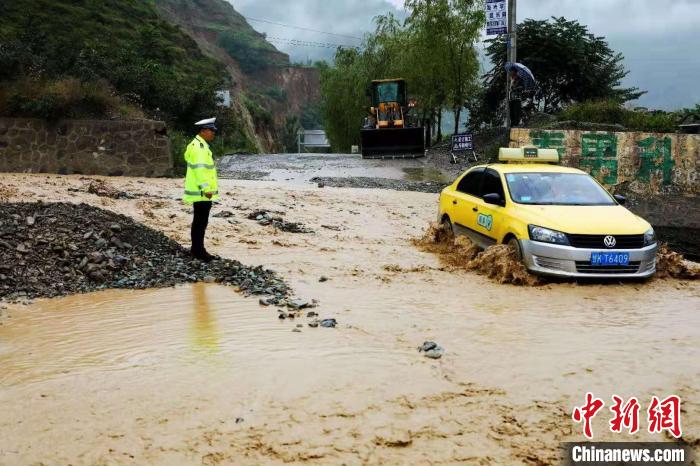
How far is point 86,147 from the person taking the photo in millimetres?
19219

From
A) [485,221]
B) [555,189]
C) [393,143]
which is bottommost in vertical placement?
[485,221]

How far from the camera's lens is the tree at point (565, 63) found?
34.5m

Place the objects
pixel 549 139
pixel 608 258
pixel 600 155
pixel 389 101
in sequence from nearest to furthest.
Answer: pixel 608 258
pixel 600 155
pixel 549 139
pixel 389 101

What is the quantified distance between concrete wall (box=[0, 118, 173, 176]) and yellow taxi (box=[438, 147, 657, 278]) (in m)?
12.0

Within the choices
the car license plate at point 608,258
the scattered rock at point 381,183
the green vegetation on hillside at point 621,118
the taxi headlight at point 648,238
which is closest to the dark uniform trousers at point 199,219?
the car license plate at point 608,258

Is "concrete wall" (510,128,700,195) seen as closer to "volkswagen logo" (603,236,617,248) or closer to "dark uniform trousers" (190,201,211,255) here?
"volkswagen logo" (603,236,617,248)

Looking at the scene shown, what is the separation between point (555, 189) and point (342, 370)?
552 centimetres

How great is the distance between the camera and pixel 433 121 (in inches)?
1661

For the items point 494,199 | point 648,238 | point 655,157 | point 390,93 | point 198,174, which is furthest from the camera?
point 390,93

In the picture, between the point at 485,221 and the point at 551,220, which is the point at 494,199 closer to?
the point at 485,221

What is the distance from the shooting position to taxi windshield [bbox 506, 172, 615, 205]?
9133 mm

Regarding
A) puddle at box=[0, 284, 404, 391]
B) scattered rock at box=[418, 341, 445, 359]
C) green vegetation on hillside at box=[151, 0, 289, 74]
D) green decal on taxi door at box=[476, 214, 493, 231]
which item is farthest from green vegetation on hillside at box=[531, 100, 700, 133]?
green vegetation on hillside at box=[151, 0, 289, 74]

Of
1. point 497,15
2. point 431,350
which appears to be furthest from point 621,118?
point 431,350

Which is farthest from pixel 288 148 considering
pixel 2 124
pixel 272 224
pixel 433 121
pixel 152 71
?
pixel 272 224
